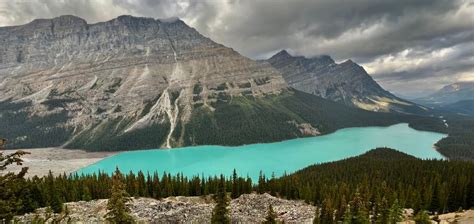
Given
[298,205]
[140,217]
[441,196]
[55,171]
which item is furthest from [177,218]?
[55,171]

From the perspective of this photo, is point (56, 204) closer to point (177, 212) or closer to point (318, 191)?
point (177, 212)

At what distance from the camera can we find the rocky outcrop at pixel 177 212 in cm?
5766

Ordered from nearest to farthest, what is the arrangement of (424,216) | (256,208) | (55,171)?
(424,216), (256,208), (55,171)

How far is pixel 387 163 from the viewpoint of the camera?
143375mm

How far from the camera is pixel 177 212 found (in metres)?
61.1

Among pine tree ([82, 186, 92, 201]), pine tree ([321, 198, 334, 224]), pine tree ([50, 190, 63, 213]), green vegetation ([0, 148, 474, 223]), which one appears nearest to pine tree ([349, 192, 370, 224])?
pine tree ([321, 198, 334, 224])

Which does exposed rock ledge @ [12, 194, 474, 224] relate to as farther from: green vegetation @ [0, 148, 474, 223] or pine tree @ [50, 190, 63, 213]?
green vegetation @ [0, 148, 474, 223]

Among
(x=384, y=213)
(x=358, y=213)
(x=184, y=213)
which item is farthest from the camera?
(x=184, y=213)

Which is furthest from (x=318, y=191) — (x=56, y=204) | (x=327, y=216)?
(x=56, y=204)

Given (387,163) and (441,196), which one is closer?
(441,196)

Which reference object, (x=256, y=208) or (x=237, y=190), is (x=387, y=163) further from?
(x=256, y=208)

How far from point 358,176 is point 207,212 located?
246 feet

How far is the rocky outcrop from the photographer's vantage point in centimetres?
5766

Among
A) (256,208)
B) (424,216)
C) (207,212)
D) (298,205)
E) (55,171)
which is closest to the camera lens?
(424,216)
